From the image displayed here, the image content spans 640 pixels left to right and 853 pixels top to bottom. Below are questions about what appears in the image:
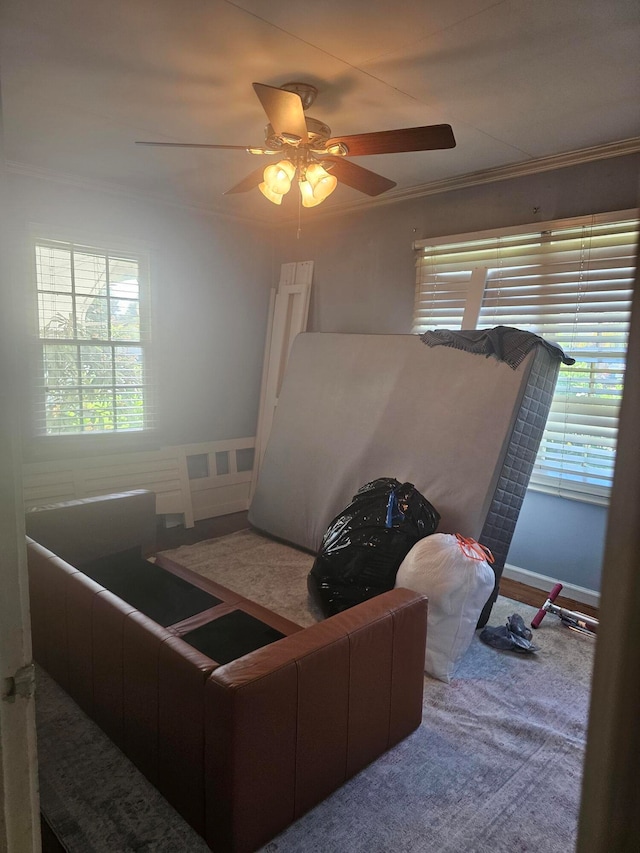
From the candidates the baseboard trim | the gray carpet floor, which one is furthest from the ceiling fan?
the baseboard trim

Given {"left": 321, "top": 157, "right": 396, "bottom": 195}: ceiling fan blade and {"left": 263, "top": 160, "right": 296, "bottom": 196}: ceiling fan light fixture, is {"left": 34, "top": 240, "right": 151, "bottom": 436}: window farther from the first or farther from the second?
{"left": 321, "top": 157, "right": 396, "bottom": 195}: ceiling fan blade

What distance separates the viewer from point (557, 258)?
3.28 metres

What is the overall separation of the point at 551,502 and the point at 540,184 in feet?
6.17

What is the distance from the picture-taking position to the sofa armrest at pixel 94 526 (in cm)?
279

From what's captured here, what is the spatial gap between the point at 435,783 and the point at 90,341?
3411 millimetres

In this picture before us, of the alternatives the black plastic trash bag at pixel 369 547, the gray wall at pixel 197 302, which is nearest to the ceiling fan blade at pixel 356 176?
the black plastic trash bag at pixel 369 547

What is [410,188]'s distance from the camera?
152 inches

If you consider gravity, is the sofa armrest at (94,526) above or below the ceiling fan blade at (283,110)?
below

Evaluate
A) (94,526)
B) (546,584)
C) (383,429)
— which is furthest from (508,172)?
(94,526)

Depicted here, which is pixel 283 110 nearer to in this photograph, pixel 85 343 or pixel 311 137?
pixel 311 137

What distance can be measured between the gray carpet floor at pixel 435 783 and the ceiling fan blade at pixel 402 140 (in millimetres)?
2245

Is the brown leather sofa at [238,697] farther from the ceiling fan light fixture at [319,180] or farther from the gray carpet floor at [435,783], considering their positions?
the ceiling fan light fixture at [319,180]

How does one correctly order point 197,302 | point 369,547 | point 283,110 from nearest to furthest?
1. point 283,110
2. point 369,547
3. point 197,302

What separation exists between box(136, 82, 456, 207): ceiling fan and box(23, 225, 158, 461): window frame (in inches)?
62.1
